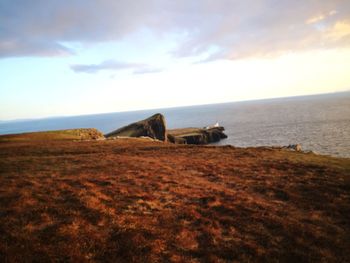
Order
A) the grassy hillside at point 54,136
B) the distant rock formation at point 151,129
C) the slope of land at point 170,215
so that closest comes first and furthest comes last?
the slope of land at point 170,215 < the grassy hillside at point 54,136 < the distant rock formation at point 151,129

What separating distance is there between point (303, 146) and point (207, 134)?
190 feet

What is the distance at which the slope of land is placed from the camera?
10500 mm

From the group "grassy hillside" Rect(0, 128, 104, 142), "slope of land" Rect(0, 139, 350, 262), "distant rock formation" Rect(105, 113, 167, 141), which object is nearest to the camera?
"slope of land" Rect(0, 139, 350, 262)

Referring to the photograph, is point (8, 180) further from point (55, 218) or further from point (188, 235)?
point (188, 235)

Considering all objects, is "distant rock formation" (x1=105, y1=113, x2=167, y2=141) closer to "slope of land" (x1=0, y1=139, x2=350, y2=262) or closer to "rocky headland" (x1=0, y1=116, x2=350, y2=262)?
"rocky headland" (x1=0, y1=116, x2=350, y2=262)

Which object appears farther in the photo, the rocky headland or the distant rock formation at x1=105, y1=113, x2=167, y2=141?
the distant rock formation at x1=105, y1=113, x2=167, y2=141

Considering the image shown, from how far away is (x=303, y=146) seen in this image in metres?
78.8

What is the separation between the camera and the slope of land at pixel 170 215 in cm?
1050

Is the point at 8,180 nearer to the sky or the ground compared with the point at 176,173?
nearer to the sky

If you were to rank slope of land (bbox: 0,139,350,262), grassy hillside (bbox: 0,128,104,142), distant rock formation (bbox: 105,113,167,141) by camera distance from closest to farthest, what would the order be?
slope of land (bbox: 0,139,350,262) → grassy hillside (bbox: 0,128,104,142) → distant rock formation (bbox: 105,113,167,141)

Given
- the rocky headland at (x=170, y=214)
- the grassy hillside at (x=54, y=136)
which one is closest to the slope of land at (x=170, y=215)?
the rocky headland at (x=170, y=214)

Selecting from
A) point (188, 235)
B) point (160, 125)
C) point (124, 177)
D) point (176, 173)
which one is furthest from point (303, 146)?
point (188, 235)

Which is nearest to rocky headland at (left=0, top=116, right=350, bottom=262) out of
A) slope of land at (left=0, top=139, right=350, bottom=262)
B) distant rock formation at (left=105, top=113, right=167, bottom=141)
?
slope of land at (left=0, top=139, right=350, bottom=262)

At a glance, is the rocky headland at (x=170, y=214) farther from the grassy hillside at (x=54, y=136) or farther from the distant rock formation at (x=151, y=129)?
the distant rock formation at (x=151, y=129)
